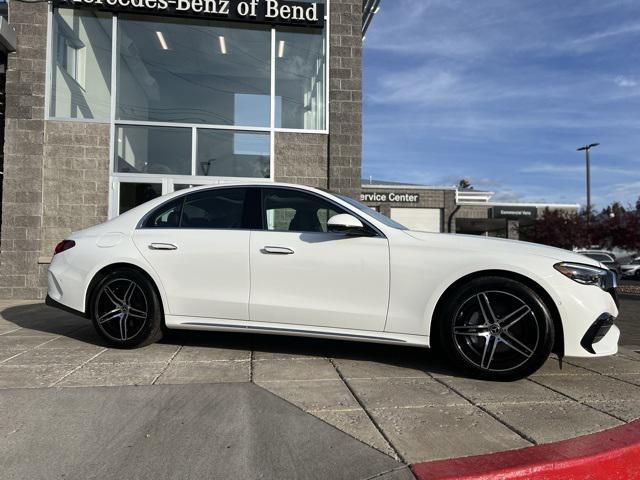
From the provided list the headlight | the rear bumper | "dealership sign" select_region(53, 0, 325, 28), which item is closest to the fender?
the headlight

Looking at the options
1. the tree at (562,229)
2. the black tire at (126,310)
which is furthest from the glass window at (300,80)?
the tree at (562,229)

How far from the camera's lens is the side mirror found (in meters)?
3.84

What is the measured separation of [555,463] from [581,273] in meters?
1.64

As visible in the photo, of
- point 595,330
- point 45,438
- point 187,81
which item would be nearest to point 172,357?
point 45,438

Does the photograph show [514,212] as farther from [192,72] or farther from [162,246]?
[162,246]

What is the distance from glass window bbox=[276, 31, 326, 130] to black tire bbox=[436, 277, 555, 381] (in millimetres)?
6272

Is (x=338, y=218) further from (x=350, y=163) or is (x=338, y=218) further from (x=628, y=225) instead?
(x=628, y=225)

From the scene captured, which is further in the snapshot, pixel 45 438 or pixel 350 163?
pixel 350 163

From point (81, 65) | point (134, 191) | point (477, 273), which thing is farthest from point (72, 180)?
point (477, 273)

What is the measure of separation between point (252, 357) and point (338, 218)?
1.44m

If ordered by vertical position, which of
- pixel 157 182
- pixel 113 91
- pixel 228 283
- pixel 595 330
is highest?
pixel 113 91

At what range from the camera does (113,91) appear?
8.78m

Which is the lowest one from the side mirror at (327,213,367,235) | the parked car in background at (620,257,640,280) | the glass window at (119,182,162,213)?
the parked car in background at (620,257,640,280)

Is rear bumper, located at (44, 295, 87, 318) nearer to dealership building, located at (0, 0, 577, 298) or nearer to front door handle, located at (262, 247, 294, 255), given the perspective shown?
front door handle, located at (262, 247, 294, 255)
